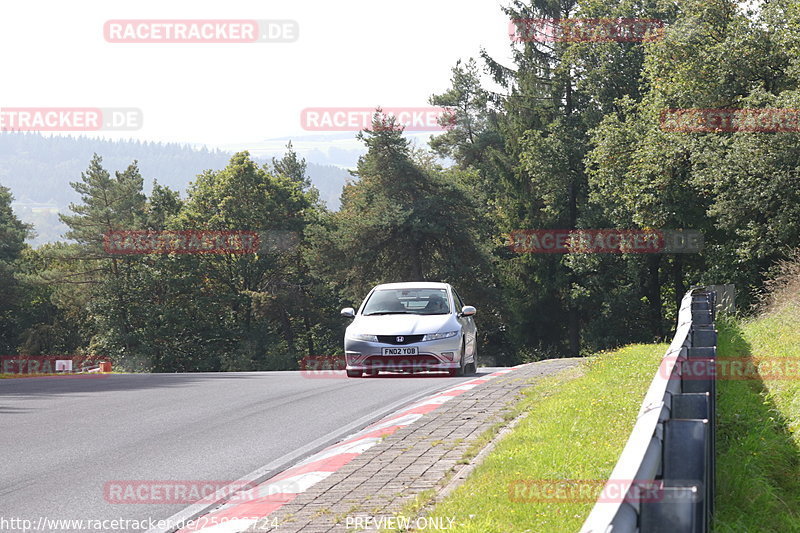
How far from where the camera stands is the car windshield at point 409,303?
56.2ft

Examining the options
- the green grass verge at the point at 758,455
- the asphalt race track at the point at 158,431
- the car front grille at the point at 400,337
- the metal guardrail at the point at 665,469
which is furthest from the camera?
the car front grille at the point at 400,337

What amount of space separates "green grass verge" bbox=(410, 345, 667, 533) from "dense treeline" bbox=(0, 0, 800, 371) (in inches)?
784

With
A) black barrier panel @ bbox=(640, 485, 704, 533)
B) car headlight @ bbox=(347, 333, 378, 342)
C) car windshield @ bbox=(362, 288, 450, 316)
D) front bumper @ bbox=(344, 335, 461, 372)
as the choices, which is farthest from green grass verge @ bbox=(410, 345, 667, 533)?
car windshield @ bbox=(362, 288, 450, 316)

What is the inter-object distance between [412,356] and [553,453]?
910cm

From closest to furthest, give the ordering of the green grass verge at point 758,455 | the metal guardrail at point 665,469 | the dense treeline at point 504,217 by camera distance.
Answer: the metal guardrail at point 665,469 < the green grass verge at point 758,455 < the dense treeline at point 504,217

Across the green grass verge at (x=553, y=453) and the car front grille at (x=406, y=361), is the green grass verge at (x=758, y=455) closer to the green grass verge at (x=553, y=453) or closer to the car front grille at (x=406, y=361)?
the green grass verge at (x=553, y=453)

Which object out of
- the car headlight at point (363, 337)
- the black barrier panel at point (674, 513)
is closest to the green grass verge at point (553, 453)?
the black barrier panel at point (674, 513)

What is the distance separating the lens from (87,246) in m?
69.1

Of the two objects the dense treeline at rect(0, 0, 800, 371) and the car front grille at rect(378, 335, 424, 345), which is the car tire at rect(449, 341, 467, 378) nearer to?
the car front grille at rect(378, 335, 424, 345)

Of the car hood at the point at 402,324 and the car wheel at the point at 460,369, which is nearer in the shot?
the car hood at the point at 402,324

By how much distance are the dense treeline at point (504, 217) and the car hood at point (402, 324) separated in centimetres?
1614

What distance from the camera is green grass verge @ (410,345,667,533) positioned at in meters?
5.53

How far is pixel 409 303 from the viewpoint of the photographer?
17.3 m

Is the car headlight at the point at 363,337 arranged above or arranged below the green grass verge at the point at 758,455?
above
